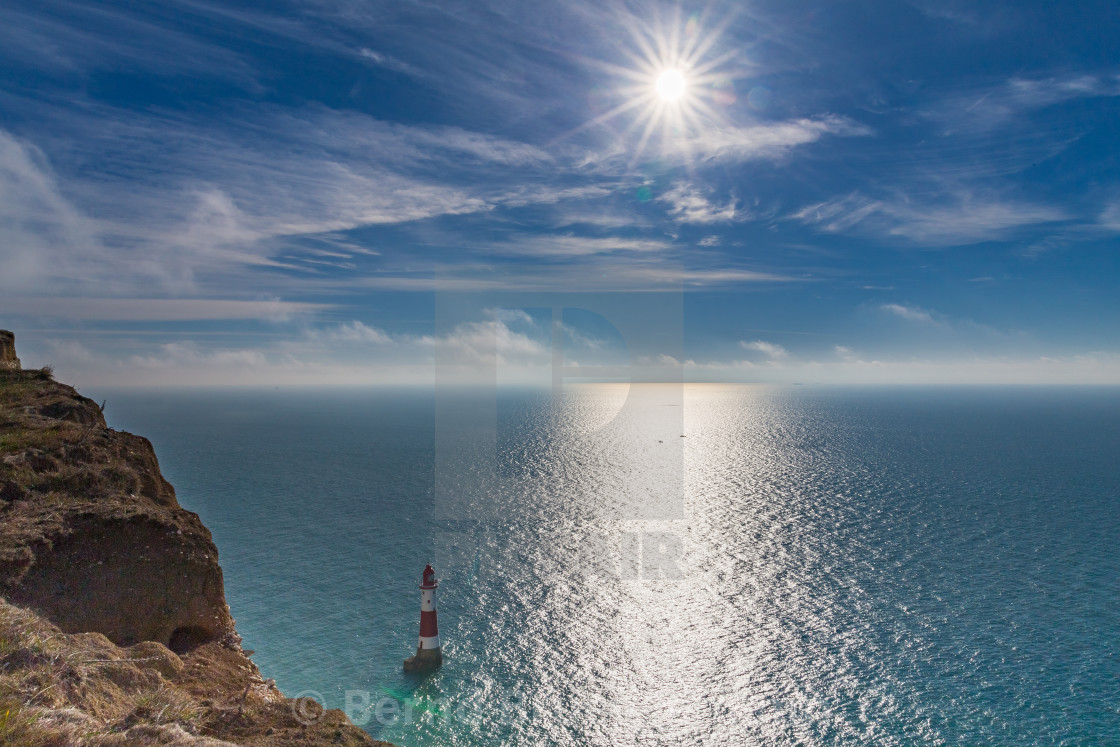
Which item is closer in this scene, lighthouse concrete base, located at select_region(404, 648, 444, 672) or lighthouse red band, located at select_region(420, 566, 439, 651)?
lighthouse concrete base, located at select_region(404, 648, 444, 672)

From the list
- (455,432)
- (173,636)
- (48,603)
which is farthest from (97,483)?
(455,432)

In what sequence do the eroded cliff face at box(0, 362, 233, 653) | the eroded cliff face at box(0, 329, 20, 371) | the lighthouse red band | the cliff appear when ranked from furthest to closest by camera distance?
1. the lighthouse red band
2. the eroded cliff face at box(0, 329, 20, 371)
3. the eroded cliff face at box(0, 362, 233, 653)
4. the cliff

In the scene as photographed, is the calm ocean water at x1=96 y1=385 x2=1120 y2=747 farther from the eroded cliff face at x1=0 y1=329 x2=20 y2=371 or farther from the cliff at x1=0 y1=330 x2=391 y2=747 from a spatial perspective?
the eroded cliff face at x1=0 y1=329 x2=20 y2=371

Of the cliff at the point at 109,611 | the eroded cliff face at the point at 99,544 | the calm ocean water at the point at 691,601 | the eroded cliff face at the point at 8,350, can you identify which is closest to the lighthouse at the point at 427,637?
the calm ocean water at the point at 691,601

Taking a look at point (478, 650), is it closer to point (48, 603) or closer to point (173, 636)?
point (173, 636)

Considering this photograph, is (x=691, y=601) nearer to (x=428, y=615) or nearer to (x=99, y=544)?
(x=428, y=615)

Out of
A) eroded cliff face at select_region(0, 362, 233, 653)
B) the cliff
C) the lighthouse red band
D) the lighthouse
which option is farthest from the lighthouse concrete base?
eroded cliff face at select_region(0, 362, 233, 653)

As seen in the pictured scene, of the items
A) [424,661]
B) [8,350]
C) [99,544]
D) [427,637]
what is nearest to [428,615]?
[427,637]
